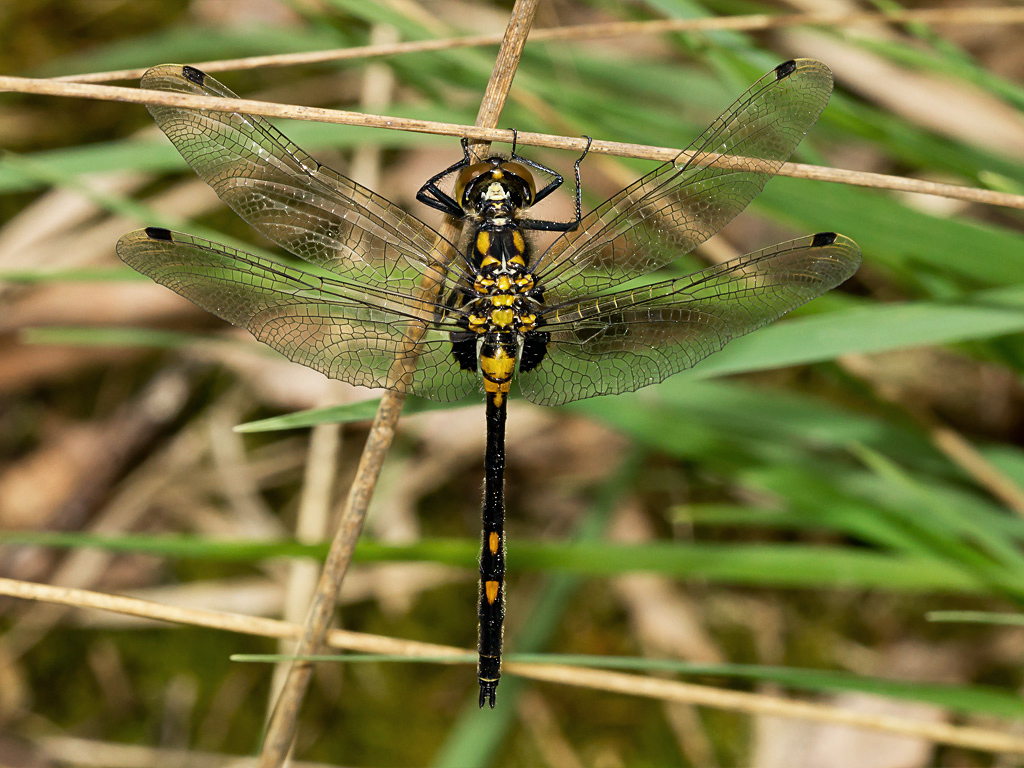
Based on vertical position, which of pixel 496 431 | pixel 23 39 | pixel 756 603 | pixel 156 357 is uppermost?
pixel 23 39

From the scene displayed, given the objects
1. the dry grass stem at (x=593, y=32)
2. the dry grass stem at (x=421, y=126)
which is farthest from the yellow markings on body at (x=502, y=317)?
the dry grass stem at (x=593, y=32)

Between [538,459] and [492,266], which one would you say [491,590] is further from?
[538,459]

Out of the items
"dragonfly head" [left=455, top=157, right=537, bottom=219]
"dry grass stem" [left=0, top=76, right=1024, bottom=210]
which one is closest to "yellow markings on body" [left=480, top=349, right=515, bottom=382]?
"dragonfly head" [left=455, top=157, right=537, bottom=219]

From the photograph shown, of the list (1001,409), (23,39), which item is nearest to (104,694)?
(23,39)

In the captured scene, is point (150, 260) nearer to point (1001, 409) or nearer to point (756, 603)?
point (756, 603)

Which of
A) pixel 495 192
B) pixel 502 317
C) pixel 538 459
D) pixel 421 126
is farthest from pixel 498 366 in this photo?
pixel 538 459

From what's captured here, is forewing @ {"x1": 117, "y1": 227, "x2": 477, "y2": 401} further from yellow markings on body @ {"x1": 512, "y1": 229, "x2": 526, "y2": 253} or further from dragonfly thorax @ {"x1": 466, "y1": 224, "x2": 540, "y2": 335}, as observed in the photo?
yellow markings on body @ {"x1": 512, "y1": 229, "x2": 526, "y2": 253}

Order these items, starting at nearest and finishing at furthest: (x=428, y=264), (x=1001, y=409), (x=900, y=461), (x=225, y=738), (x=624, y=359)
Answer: (x=428, y=264)
(x=624, y=359)
(x=900, y=461)
(x=225, y=738)
(x=1001, y=409)
